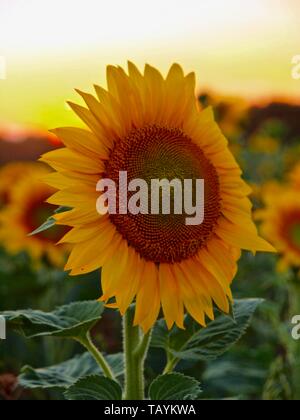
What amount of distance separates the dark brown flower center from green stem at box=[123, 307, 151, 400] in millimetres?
76

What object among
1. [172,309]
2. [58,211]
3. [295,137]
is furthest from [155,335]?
[295,137]

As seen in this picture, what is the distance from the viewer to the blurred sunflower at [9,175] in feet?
7.49

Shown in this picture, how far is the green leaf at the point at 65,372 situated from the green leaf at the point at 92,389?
0.11ft

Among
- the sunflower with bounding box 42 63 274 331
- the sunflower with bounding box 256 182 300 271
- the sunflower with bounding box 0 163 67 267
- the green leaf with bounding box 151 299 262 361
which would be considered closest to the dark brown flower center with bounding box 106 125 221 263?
the sunflower with bounding box 42 63 274 331

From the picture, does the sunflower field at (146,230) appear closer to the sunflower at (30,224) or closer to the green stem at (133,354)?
the green stem at (133,354)

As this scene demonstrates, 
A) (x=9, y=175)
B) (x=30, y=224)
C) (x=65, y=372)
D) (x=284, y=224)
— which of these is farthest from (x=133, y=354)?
(x=9, y=175)

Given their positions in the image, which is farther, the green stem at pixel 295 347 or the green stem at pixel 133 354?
the green stem at pixel 295 347

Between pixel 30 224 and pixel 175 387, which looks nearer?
pixel 175 387

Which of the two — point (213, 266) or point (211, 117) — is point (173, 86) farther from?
point (213, 266)

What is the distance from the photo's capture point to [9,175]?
2.42 metres
